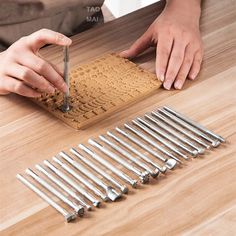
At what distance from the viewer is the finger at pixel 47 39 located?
43.8 inches

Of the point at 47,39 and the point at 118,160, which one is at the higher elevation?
the point at 47,39

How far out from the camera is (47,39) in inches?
45.1

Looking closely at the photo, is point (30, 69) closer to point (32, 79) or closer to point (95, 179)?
point (32, 79)

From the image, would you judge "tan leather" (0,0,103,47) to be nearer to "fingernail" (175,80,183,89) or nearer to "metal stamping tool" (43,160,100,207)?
"fingernail" (175,80,183,89)

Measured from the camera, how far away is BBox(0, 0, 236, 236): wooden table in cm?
91

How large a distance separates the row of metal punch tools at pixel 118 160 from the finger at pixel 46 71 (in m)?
0.13

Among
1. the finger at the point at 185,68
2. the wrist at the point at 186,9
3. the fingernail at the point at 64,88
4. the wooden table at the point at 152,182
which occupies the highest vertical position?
the wrist at the point at 186,9

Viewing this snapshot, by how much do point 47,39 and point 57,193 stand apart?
0.32 m

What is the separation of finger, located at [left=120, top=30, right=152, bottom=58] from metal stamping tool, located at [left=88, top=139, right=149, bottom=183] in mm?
332

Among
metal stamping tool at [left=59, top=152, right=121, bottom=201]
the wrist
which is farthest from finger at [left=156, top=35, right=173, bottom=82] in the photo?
metal stamping tool at [left=59, top=152, right=121, bottom=201]

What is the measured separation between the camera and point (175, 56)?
1.34 meters

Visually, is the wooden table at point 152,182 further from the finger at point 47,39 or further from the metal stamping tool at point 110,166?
the finger at point 47,39

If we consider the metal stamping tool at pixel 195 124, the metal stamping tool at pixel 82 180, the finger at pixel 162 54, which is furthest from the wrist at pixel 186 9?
the metal stamping tool at pixel 82 180

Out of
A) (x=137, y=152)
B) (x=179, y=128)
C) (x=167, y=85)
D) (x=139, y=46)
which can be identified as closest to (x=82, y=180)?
(x=137, y=152)
